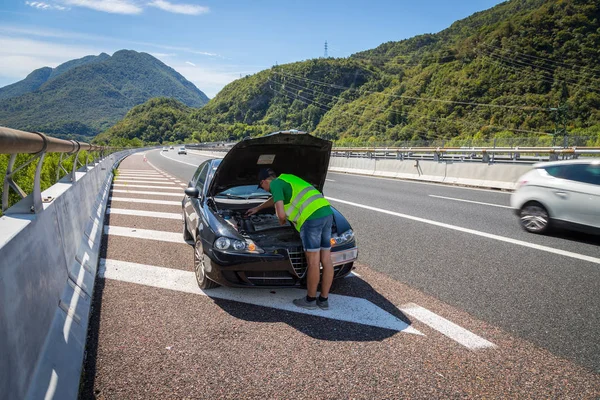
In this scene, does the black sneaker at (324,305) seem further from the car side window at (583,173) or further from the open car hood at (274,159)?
the car side window at (583,173)

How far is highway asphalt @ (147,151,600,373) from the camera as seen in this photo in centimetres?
387

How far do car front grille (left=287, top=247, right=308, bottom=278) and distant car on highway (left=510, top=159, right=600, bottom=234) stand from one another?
5510mm

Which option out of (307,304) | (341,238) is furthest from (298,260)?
(341,238)

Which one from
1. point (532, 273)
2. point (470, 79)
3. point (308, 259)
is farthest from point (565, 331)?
point (470, 79)

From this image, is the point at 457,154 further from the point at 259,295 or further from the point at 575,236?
the point at 259,295

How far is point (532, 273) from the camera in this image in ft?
17.7

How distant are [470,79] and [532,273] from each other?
79827 millimetres

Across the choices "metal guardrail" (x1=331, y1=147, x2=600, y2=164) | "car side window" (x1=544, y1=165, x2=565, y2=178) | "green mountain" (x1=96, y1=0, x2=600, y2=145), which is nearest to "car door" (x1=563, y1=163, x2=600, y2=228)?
"car side window" (x1=544, y1=165, x2=565, y2=178)

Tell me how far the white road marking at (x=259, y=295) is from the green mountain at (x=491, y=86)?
28874mm

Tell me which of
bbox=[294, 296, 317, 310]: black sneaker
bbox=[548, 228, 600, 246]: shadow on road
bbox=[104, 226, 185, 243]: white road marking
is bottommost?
bbox=[548, 228, 600, 246]: shadow on road

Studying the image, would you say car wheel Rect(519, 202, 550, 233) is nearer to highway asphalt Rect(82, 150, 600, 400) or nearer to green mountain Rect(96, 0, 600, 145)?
highway asphalt Rect(82, 150, 600, 400)

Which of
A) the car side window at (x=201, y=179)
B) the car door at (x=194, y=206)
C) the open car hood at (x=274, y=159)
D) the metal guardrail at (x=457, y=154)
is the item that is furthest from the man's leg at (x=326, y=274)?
the metal guardrail at (x=457, y=154)

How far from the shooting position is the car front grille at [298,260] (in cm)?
429

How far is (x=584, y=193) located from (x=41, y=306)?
803 cm
